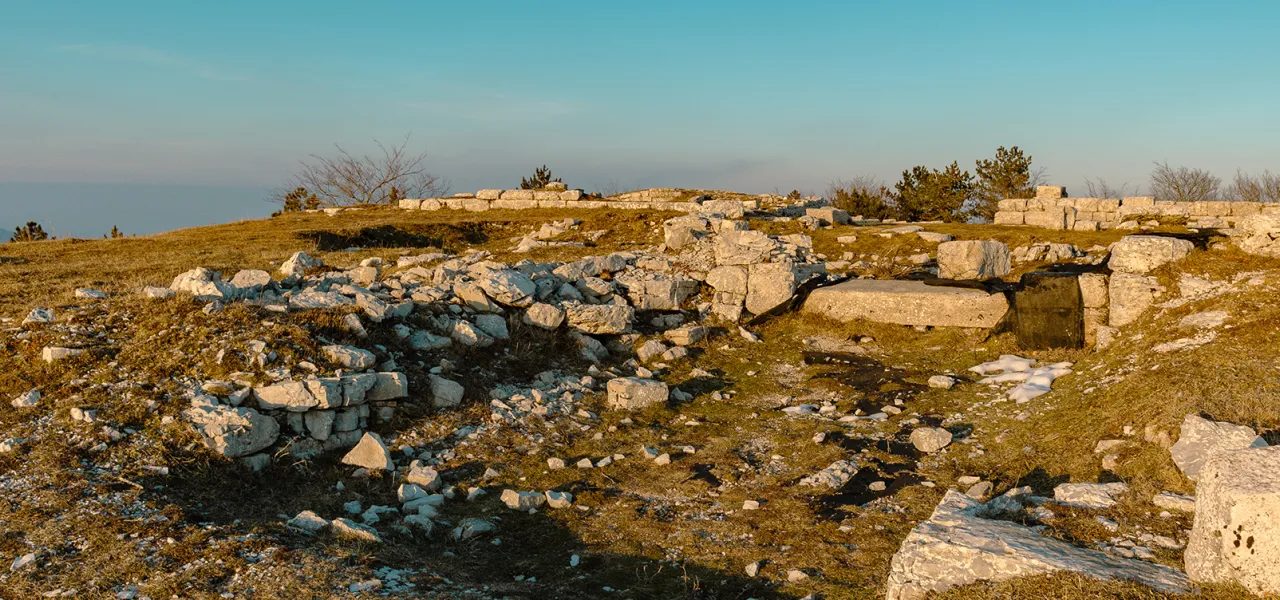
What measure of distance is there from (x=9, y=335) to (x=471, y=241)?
1191 cm

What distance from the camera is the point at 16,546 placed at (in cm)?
475

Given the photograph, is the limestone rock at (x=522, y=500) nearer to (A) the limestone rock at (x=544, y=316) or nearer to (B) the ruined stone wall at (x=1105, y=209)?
(A) the limestone rock at (x=544, y=316)

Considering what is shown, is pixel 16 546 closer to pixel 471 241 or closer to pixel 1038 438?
pixel 1038 438

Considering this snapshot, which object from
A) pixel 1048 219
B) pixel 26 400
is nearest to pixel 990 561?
pixel 26 400

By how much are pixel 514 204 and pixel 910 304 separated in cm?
1665

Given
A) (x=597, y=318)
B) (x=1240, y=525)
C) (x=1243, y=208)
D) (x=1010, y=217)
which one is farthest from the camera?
(x=1243, y=208)

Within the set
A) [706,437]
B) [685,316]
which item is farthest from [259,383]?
[685,316]

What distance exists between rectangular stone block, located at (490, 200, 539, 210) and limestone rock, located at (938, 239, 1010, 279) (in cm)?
1492

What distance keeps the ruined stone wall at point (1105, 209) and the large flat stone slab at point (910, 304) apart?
10503 mm

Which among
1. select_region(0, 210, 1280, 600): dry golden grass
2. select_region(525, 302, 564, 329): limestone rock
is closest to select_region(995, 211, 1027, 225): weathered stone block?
select_region(0, 210, 1280, 600): dry golden grass

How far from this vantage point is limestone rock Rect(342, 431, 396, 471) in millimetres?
6742

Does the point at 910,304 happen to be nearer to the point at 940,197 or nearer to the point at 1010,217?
the point at 1010,217

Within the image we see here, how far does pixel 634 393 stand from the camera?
833cm

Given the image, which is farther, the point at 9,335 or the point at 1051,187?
the point at 1051,187
